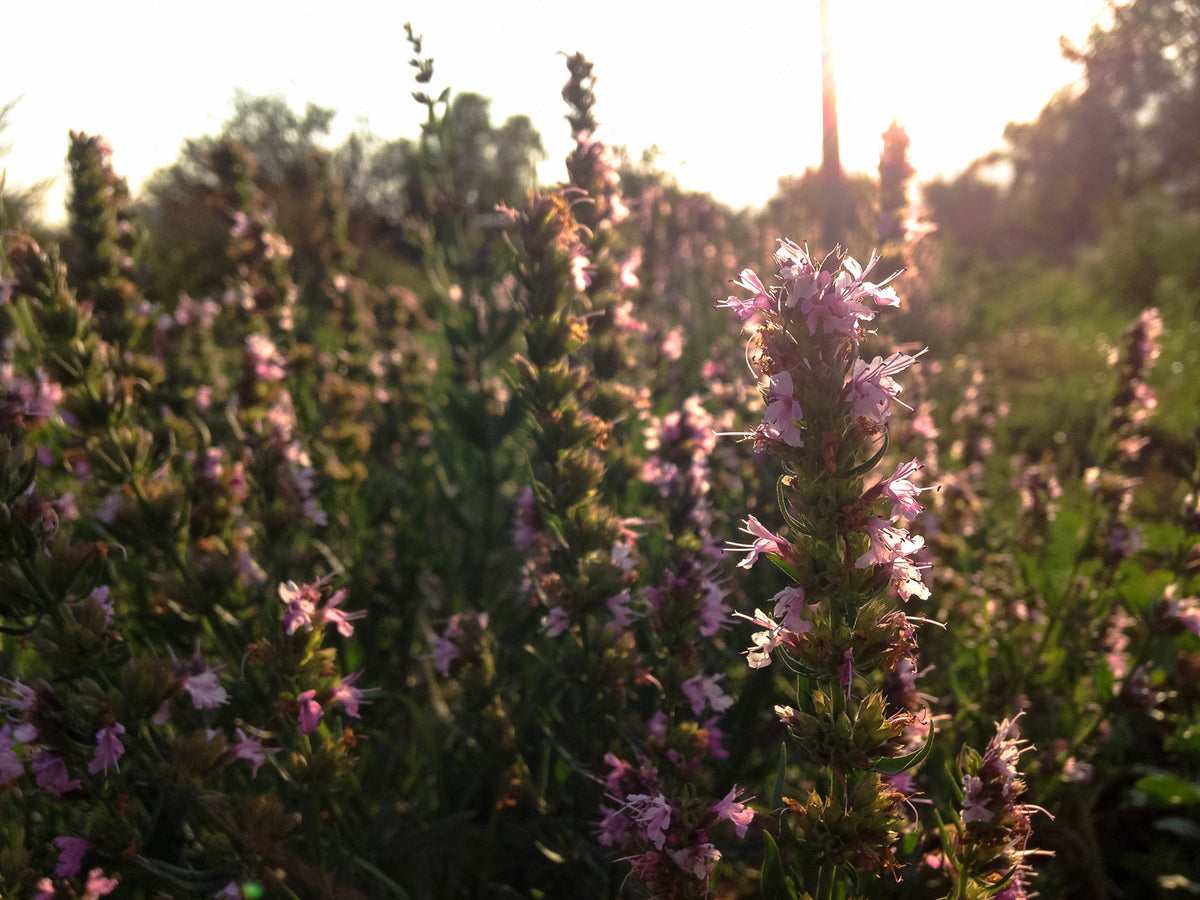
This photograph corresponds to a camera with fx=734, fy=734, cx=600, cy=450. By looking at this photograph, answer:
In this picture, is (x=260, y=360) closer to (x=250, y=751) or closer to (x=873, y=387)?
(x=250, y=751)

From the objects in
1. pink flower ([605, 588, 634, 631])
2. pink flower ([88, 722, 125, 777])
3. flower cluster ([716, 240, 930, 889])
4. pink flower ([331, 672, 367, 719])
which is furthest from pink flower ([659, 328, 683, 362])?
pink flower ([88, 722, 125, 777])

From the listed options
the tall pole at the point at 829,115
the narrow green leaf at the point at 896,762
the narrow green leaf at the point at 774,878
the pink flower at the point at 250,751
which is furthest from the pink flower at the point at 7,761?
the tall pole at the point at 829,115

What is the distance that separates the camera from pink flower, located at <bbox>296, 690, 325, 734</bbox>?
180 centimetres

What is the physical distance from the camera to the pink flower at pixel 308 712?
5.91ft

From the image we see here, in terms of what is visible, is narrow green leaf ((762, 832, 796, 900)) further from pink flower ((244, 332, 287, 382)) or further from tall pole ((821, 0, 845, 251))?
tall pole ((821, 0, 845, 251))

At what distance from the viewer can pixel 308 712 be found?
1812 mm

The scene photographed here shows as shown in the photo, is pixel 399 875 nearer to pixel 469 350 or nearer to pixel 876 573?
pixel 876 573

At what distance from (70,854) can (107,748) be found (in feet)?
1.11

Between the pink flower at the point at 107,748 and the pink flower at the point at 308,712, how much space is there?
1.33ft

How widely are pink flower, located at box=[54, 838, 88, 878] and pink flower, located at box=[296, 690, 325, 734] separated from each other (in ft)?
2.02

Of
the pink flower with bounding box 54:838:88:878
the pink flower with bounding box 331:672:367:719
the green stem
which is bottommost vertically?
the pink flower with bounding box 54:838:88:878

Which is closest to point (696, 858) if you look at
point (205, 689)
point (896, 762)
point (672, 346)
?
point (896, 762)

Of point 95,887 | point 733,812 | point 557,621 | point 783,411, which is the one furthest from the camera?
point 557,621

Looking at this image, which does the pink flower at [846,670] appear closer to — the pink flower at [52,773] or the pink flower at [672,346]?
the pink flower at [52,773]
